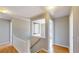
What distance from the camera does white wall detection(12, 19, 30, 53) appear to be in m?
1.37

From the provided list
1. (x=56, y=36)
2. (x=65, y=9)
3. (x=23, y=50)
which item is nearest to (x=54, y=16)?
(x=65, y=9)

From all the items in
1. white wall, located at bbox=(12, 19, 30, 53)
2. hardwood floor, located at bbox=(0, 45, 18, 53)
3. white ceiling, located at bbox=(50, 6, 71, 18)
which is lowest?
hardwood floor, located at bbox=(0, 45, 18, 53)

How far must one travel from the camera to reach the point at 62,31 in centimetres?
132

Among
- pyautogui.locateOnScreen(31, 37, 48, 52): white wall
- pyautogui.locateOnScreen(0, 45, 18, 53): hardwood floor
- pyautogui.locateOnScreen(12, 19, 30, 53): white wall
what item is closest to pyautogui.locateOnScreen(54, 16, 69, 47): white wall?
pyautogui.locateOnScreen(31, 37, 48, 52): white wall

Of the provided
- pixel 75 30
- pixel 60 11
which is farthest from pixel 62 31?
pixel 60 11

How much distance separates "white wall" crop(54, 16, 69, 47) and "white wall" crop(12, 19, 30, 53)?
0.44 meters

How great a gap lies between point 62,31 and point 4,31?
0.87 meters

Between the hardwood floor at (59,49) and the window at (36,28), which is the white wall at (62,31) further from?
the window at (36,28)

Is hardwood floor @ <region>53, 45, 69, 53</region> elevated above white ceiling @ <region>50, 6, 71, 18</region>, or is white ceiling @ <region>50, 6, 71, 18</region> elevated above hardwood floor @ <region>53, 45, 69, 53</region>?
white ceiling @ <region>50, 6, 71, 18</region>

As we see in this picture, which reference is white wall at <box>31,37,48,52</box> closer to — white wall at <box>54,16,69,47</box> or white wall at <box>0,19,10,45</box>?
white wall at <box>54,16,69,47</box>

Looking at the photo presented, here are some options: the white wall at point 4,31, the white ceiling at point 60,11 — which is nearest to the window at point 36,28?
the white ceiling at point 60,11

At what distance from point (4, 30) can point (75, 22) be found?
3.45 ft

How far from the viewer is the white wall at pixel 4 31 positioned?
1338mm
